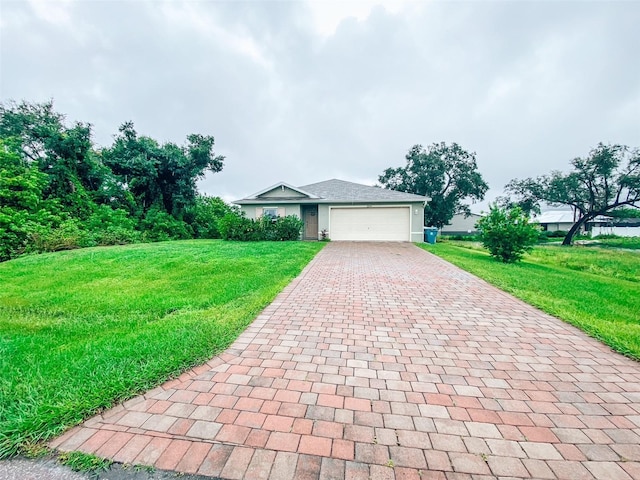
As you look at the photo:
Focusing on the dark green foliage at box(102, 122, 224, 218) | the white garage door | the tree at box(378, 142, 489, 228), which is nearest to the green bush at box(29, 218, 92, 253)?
the dark green foliage at box(102, 122, 224, 218)

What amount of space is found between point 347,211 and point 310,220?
2360 millimetres

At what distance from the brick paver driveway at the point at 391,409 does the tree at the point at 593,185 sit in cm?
2744

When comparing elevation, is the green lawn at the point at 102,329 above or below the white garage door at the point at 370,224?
Result: below

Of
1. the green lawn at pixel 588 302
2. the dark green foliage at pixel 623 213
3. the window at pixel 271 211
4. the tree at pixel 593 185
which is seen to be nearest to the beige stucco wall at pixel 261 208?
the window at pixel 271 211

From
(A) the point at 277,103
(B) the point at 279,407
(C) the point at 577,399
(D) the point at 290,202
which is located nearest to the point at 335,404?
(B) the point at 279,407

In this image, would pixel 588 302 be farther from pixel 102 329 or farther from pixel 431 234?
pixel 431 234

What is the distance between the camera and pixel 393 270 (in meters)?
7.30

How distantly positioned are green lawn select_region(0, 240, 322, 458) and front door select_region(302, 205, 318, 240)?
953cm

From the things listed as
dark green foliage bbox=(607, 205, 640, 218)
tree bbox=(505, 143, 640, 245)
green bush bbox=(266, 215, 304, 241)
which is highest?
tree bbox=(505, 143, 640, 245)

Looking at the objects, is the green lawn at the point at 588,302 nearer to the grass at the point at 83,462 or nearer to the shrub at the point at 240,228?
the grass at the point at 83,462

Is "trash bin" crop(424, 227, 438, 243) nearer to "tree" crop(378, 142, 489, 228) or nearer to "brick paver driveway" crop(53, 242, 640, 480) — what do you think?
"tree" crop(378, 142, 489, 228)

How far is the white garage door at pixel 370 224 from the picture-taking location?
15.5 metres

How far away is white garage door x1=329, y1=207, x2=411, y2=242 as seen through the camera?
Answer: 15.5 metres

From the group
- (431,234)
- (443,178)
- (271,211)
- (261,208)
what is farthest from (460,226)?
(261,208)
